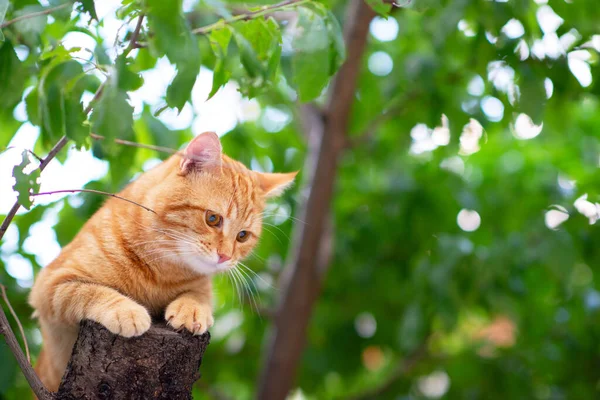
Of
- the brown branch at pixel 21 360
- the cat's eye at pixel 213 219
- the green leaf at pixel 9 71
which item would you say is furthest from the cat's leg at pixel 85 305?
the green leaf at pixel 9 71

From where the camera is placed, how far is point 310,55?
4.17ft

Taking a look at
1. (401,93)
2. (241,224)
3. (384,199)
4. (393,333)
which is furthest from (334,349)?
(241,224)

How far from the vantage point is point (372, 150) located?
3248 millimetres

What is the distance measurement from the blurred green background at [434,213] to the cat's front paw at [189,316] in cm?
55

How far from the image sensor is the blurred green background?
2160mm

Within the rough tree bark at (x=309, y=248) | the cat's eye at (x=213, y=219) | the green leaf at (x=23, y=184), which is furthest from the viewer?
the rough tree bark at (x=309, y=248)

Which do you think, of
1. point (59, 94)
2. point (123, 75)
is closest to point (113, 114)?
point (123, 75)

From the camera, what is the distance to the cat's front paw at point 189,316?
1.42m

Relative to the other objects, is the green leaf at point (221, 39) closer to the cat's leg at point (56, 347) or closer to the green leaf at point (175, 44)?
the green leaf at point (175, 44)

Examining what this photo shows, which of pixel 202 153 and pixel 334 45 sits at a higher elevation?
pixel 334 45

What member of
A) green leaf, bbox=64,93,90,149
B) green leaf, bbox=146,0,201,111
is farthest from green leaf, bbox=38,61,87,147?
green leaf, bbox=146,0,201,111

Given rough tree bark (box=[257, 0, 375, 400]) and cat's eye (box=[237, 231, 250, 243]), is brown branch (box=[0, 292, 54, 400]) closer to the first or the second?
cat's eye (box=[237, 231, 250, 243])

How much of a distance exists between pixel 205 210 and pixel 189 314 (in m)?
0.32

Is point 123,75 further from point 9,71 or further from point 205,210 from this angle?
point 205,210
